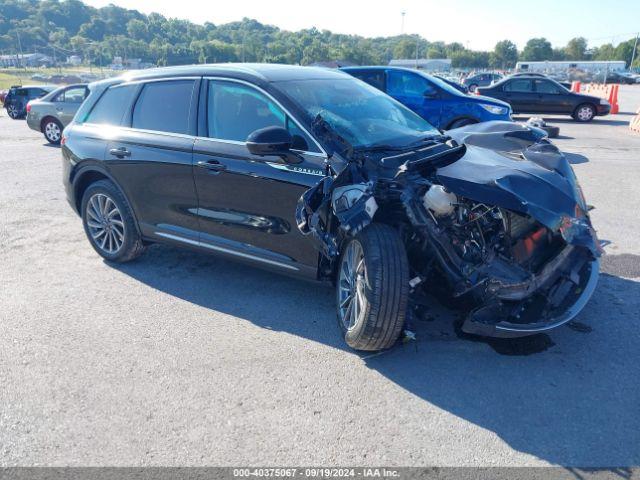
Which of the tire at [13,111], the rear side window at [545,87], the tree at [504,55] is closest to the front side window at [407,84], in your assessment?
the rear side window at [545,87]

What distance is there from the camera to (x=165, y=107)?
4812 mm

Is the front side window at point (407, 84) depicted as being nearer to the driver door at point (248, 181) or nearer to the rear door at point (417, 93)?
the rear door at point (417, 93)

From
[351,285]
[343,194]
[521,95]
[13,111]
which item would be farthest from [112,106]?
[13,111]

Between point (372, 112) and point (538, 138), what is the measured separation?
151cm

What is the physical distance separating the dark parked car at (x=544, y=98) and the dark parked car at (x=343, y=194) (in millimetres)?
14380

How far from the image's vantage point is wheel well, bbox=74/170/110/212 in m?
5.32

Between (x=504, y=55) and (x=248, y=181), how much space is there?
140 m

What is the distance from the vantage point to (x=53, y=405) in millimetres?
3215

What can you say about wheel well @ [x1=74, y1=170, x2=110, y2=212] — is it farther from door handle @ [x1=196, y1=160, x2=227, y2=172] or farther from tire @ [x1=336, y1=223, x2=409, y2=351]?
tire @ [x1=336, y1=223, x2=409, y2=351]

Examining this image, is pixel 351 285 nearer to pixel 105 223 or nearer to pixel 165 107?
pixel 165 107

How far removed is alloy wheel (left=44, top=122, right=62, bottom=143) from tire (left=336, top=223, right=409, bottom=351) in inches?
523

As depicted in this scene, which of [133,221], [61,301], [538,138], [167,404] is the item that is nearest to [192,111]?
[133,221]

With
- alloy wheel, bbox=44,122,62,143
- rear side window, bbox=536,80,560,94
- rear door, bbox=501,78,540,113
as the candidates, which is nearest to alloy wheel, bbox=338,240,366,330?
alloy wheel, bbox=44,122,62,143

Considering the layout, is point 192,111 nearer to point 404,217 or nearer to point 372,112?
point 372,112
